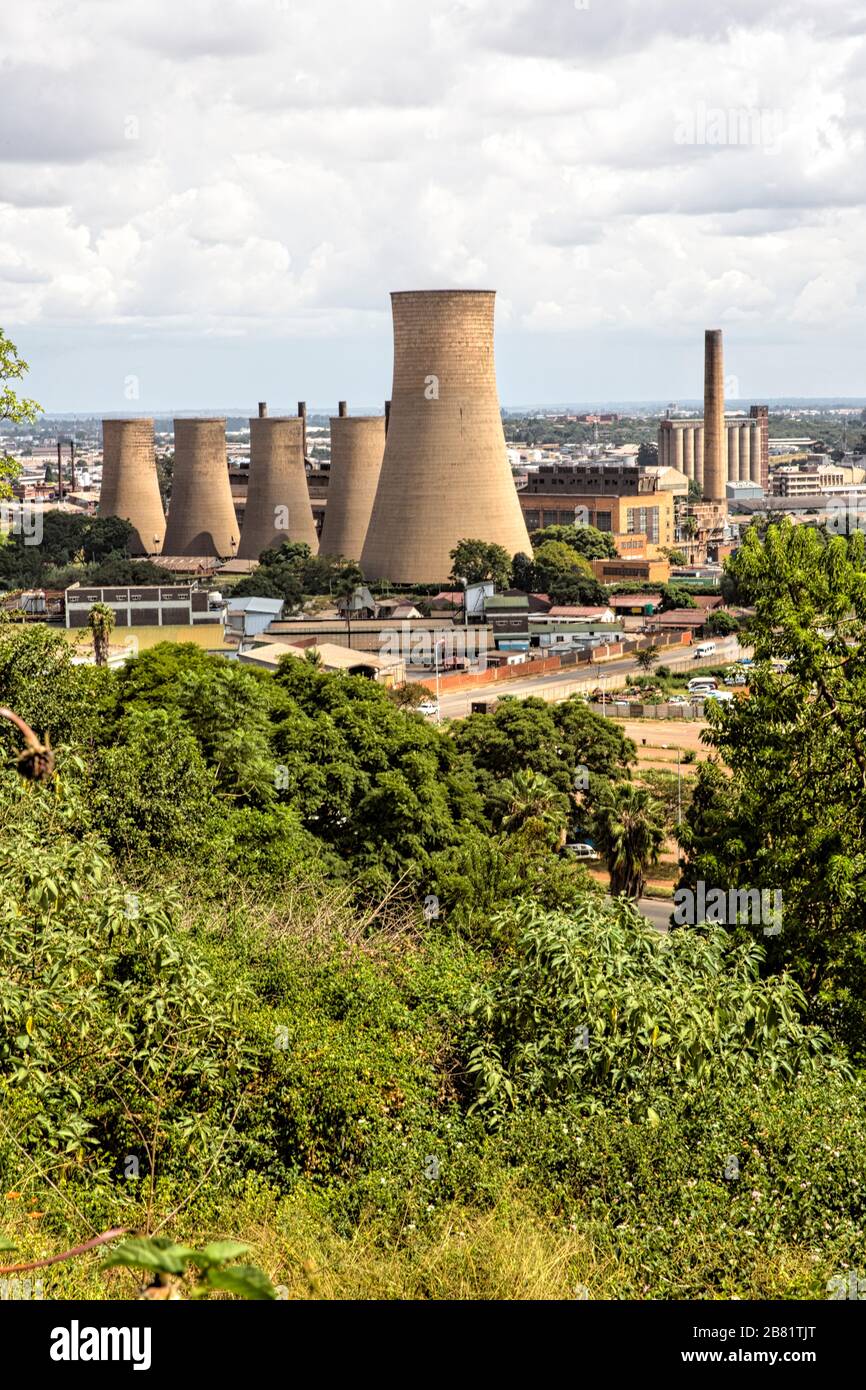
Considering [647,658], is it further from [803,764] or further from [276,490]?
[803,764]

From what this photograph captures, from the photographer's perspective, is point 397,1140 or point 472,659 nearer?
point 397,1140

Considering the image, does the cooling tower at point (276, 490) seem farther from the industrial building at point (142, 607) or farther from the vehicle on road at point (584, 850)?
the vehicle on road at point (584, 850)

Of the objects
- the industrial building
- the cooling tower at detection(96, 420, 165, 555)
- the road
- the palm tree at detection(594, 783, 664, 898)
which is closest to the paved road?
the palm tree at detection(594, 783, 664, 898)

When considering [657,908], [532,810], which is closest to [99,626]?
[532,810]

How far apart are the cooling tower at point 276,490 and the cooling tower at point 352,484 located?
208 centimetres

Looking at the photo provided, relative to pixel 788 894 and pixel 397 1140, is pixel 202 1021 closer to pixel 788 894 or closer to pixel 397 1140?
pixel 397 1140

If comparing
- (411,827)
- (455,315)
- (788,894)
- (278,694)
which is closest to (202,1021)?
(788,894)

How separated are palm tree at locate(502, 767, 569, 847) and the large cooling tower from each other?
26034mm

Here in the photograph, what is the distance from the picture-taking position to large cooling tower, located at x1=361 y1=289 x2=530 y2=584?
135ft

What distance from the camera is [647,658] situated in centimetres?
3725

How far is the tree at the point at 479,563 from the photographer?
43.1 metres

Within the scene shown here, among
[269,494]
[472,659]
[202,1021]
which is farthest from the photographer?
[269,494]

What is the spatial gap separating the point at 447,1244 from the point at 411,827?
8.59 m

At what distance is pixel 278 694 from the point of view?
15102 mm
